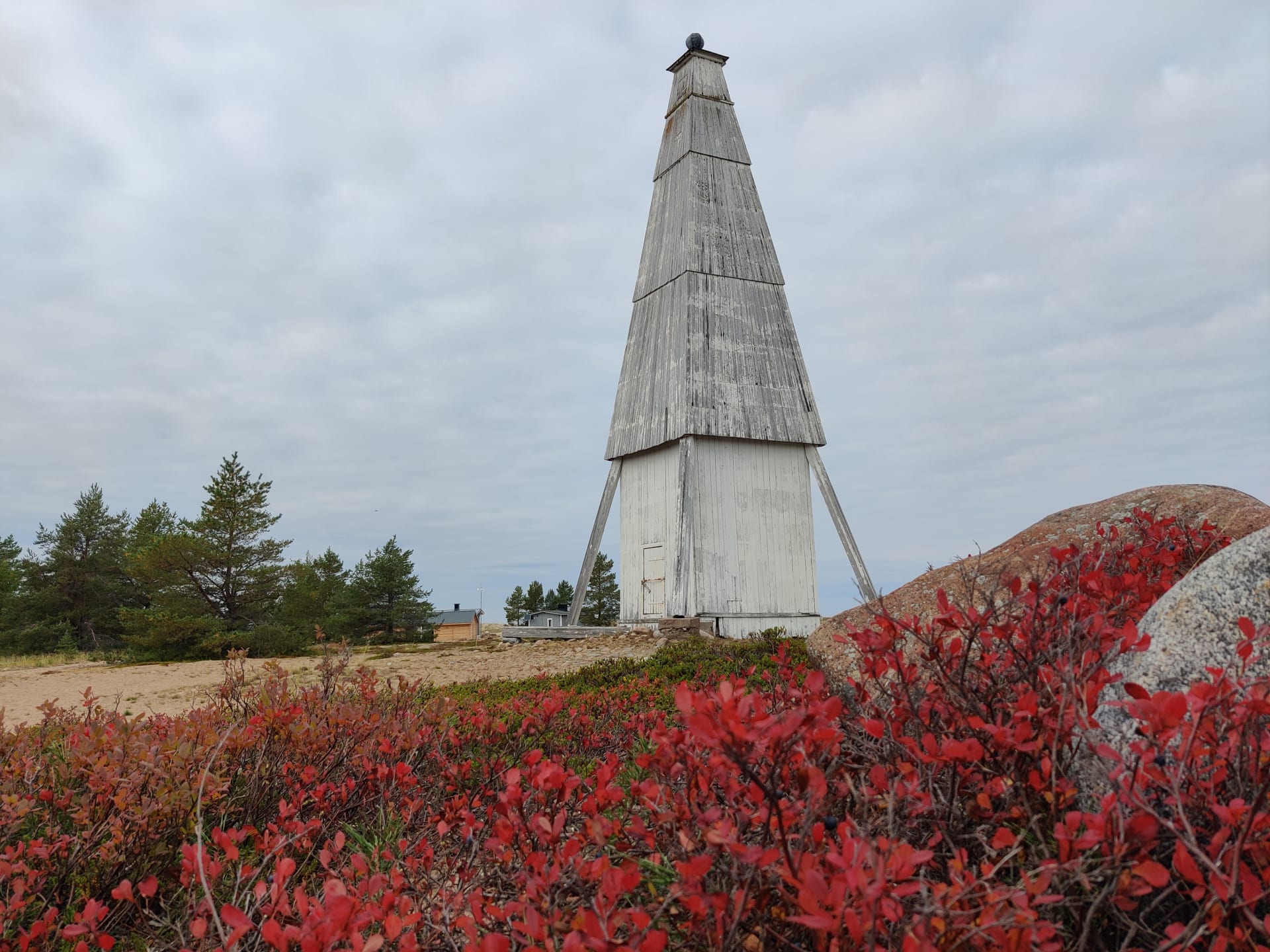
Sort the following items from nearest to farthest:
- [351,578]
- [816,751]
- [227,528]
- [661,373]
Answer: [816,751] < [661,373] < [227,528] < [351,578]

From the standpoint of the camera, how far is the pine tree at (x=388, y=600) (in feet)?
119

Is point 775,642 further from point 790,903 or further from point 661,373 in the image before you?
point 790,903

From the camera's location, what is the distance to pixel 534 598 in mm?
54719

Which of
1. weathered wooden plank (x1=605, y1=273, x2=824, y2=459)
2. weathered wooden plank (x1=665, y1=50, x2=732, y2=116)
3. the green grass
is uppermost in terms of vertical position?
weathered wooden plank (x1=665, y1=50, x2=732, y2=116)

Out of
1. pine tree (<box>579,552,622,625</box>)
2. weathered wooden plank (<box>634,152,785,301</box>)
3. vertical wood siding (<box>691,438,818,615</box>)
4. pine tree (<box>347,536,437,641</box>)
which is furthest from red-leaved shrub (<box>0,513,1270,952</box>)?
pine tree (<box>579,552,622,625</box>)

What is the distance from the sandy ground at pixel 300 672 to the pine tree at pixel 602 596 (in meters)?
21.4

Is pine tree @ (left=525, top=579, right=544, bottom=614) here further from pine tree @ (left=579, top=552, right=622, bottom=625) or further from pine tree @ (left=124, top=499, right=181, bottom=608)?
pine tree @ (left=124, top=499, right=181, bottom=608)

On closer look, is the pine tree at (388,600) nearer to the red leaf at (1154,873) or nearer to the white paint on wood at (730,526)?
the white paint on wood at (730,526)

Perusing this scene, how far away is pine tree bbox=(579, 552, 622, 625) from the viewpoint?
44.6 m

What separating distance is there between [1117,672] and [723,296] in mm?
16516

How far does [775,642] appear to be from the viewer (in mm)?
13961

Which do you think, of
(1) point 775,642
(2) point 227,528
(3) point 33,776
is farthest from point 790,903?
(2) point 227,528

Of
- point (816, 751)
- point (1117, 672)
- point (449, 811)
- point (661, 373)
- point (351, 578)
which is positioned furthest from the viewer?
point (351, 578)

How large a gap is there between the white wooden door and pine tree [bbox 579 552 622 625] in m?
26.0
